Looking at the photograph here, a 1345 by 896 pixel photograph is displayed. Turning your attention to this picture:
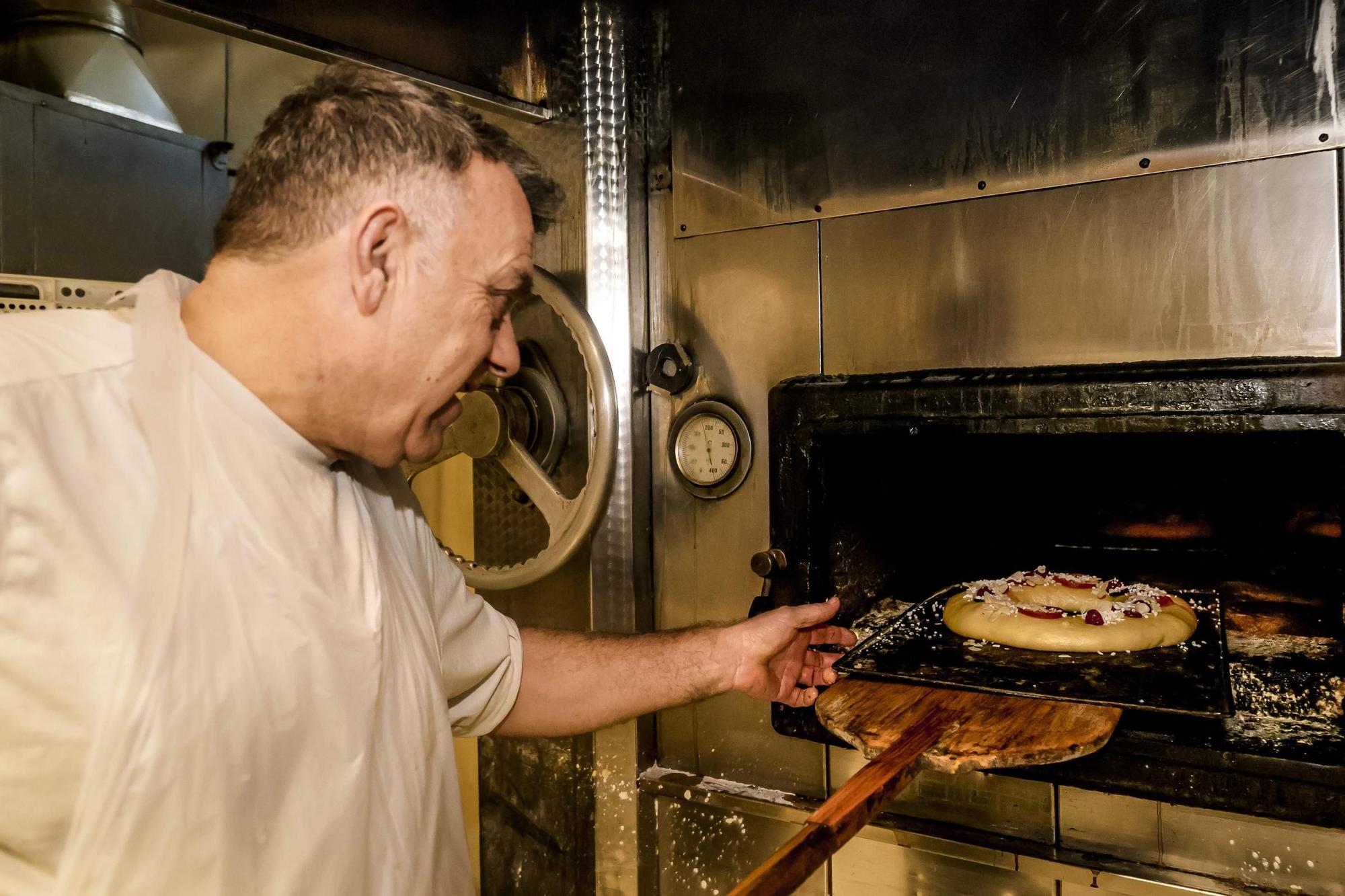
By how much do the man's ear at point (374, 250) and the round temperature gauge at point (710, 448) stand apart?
45.0 inches

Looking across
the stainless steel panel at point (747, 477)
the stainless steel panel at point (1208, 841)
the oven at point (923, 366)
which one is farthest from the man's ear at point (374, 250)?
the stainless steel panel at point (1208, 841)

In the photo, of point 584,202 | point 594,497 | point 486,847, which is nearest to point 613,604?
point 594,497

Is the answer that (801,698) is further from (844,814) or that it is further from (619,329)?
(619,329)

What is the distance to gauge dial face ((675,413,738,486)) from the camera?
2135mm

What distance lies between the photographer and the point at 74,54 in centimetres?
239

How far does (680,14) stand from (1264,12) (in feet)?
4.06

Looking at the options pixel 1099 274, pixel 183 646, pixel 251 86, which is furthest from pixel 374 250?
pixel 251 86

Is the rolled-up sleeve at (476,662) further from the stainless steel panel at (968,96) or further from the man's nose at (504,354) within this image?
the stainless steel panel at (968,96)

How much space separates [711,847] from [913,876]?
0.51 metres

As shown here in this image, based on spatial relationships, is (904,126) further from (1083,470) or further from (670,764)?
(670,764)

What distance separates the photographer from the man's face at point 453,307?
112 cm

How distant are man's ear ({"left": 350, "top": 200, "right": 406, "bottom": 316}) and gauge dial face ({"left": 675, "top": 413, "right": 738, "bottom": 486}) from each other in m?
1.15

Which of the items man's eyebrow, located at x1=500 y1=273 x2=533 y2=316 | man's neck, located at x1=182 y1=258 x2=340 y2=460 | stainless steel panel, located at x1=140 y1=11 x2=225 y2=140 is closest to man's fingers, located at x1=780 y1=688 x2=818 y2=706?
man's eyebrow, located at x1=500 y1=273 x2=533 y2=316

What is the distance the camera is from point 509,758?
247cm
